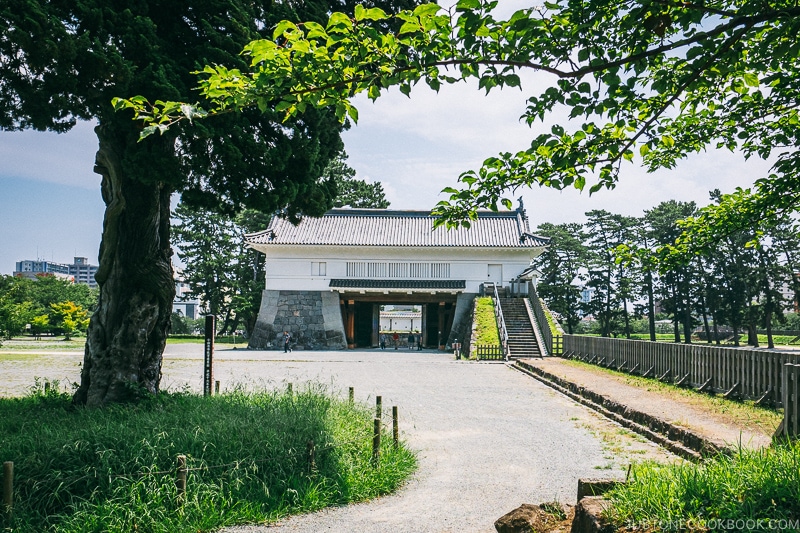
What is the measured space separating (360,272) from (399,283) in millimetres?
2445

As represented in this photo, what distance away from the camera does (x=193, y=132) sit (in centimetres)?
668

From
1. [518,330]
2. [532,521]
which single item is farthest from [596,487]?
[518,330]

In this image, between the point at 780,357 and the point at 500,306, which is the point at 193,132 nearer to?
the point at 780,357

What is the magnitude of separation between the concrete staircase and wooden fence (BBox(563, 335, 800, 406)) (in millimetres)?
5218

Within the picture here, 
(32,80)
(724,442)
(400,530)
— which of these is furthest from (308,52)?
(724,442)

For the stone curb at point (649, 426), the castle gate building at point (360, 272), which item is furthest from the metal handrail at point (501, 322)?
the stone curb at point (649, 426)

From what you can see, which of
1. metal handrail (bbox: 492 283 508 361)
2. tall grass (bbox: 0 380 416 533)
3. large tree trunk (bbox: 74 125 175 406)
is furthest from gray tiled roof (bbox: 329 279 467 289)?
tall grass (bbox: 0 380 416 533)

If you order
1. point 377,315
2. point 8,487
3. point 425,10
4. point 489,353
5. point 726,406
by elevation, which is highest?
point 425,10

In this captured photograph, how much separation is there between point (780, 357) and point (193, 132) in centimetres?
927

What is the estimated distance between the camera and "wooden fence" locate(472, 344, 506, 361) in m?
22.6

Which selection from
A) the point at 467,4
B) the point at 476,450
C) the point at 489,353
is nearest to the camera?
the point at 467,4

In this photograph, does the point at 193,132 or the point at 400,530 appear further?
the point at 193,132

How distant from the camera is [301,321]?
97.4ft

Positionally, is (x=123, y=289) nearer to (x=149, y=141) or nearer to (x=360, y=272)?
(x=149, y=141)
